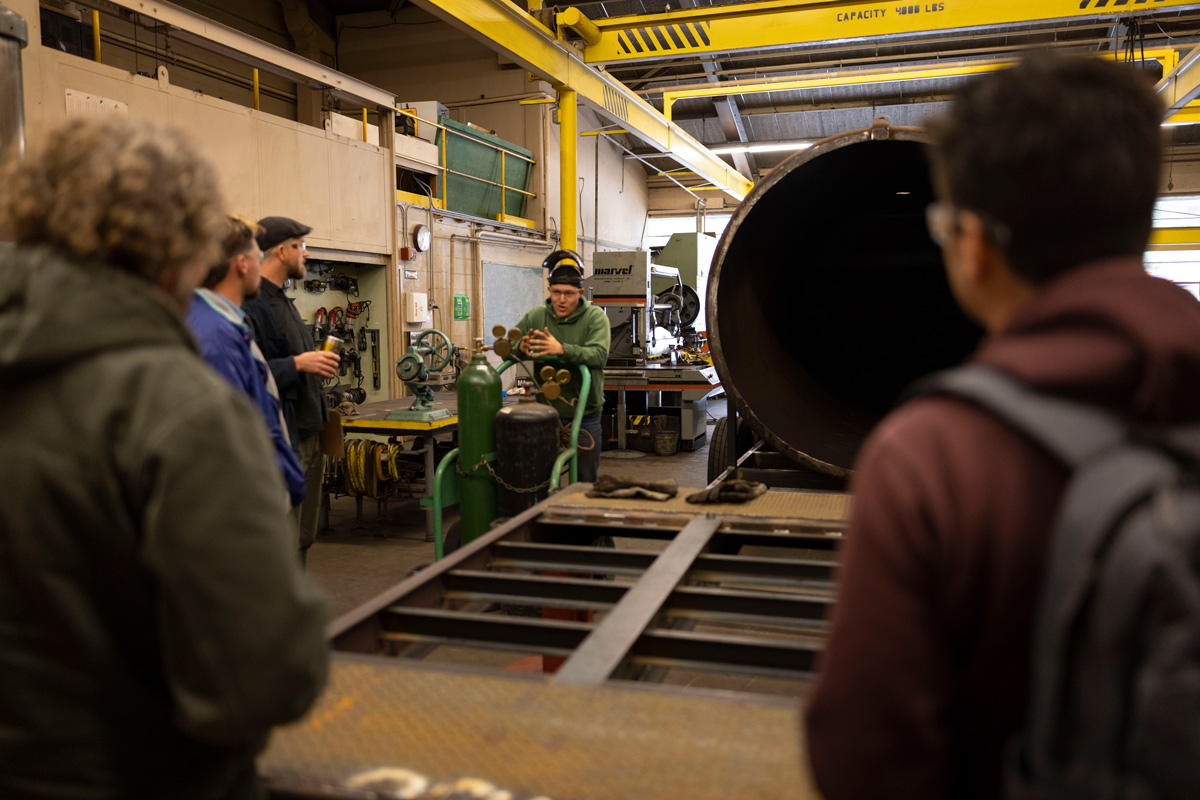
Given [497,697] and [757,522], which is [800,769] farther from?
[757,522]

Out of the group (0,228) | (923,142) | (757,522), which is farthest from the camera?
(923,142)

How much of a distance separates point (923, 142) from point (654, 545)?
3.27m

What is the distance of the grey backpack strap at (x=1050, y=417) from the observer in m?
0.73

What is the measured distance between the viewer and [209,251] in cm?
112

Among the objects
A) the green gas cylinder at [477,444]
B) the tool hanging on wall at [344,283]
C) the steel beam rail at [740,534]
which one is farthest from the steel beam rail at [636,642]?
the tool hanging on wall at [344,283]

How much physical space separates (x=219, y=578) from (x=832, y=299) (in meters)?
4.60

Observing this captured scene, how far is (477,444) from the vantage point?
3.85 meters

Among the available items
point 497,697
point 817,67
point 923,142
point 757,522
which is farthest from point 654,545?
point 817,67

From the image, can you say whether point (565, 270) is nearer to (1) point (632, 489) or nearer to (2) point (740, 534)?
(1) point (632, 489)

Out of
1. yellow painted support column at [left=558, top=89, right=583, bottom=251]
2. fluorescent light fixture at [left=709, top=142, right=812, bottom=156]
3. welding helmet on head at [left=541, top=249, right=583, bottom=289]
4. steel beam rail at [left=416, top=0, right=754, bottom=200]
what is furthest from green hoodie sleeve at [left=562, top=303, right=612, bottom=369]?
fluorescent light fixture at [left=709, top=142, right=812, bottom=156]

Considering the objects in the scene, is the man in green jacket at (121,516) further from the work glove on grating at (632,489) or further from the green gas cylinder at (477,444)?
the green gas cylinder at (477,444)

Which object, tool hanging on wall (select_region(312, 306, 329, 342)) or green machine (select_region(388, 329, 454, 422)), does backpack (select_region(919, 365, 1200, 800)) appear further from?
tool hanging on wall (select_region(312, 306, 329, 342))

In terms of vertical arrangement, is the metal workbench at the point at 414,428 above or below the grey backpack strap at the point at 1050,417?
below

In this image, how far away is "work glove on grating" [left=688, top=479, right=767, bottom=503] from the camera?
10.1 feet
